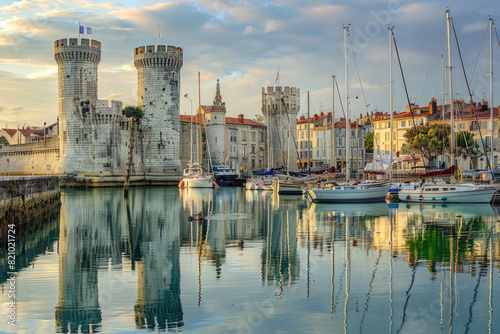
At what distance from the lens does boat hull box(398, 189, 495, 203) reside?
98.7 feet

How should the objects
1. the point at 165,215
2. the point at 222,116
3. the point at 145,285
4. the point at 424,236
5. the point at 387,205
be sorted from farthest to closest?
the point at 222,116
the point at 387,205
the point at 165,215
the point at 424,236
the point at 145,285

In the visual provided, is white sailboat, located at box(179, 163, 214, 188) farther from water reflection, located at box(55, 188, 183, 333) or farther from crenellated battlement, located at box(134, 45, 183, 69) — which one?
water reflection, located at box(55, 188, 183, 333)

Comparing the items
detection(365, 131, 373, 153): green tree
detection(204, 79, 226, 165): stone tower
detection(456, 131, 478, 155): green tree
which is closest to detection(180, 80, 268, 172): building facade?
detection(204, 79, 226, 165): stone tower

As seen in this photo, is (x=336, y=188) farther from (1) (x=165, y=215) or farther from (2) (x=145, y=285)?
(2) (x=145, y=285)

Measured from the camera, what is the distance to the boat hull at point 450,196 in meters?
30.1

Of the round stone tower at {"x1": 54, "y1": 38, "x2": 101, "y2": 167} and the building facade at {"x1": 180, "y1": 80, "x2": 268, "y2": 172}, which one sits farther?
the building facade at {"x1": 180, "y1": 80, "x2": 268, "y2": 172}

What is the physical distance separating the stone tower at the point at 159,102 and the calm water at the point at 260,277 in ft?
105

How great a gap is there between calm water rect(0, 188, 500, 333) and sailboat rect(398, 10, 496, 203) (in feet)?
23.5

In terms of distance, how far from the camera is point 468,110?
56375 mm

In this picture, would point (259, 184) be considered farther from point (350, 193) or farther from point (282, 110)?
point (282, 110)

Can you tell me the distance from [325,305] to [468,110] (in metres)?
50.6

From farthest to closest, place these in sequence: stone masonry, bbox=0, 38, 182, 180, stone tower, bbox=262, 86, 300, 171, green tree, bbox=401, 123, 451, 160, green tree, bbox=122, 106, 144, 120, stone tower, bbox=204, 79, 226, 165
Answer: stone tower, bbox=262, 86, 300, 171
stone tower, bbox=204, 79, 226, 165
green tree, bbox=122, 106, 144, 120
stone masonry, bbox=0, 38, 182, 180
green tree, bbox=401, 123, 451, 160

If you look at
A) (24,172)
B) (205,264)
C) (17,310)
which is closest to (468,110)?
(24,172)

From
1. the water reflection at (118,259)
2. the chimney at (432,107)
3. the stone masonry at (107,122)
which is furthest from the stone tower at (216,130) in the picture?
the water reflection at (118,259)
